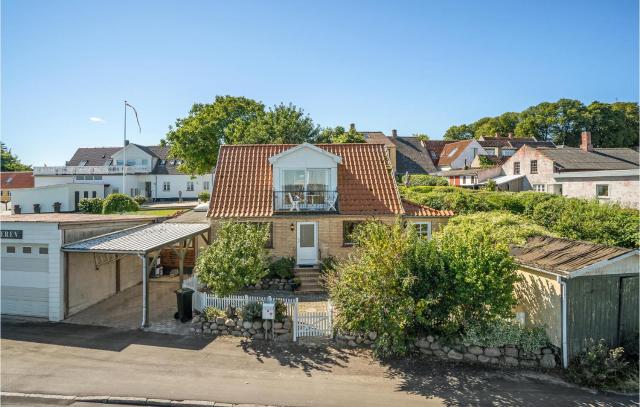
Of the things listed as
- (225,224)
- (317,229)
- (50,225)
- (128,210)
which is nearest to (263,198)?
(317,229)

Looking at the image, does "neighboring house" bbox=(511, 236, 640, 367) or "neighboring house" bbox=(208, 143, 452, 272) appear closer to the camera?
"neighboring house" bbox=(511, 236, 640, 367)

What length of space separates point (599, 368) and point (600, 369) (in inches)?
1.5

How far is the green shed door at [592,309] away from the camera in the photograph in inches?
430

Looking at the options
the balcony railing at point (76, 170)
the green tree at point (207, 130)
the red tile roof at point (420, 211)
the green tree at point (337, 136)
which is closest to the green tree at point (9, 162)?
the balcony railing at point (76, 170)

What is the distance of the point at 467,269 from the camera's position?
441 inches

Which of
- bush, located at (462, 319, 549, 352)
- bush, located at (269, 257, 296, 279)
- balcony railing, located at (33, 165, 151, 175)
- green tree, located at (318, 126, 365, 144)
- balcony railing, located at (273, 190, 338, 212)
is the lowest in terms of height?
bush, located at (462, 319, 549, 352)

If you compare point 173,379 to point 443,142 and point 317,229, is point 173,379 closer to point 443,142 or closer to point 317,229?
point 317,229

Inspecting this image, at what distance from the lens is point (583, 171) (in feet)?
109

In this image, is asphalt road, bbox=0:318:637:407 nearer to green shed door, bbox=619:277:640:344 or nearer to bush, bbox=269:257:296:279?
green shed door, bbox=619:277:640:344

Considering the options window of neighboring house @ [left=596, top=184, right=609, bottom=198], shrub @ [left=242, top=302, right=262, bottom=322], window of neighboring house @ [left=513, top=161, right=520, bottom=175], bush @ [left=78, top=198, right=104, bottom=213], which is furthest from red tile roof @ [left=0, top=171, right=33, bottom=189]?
window of neighboring house @ [left=596, top=184, right=609, bottom=198]

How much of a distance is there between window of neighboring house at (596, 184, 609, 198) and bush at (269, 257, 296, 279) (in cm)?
2287

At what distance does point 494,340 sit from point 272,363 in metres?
6.56

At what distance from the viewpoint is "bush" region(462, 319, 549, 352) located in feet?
37.5

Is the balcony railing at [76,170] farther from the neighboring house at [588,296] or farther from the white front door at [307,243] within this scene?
the neighboring house at [588,296]
